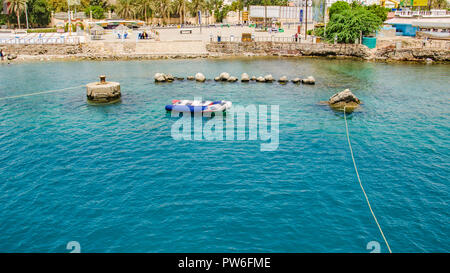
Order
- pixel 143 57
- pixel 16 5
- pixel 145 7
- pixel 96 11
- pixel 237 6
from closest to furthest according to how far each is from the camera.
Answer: pixel 143 57 < pixel 16 5 < pixel 145 7 < pixel 96 11 < pixel 237 6

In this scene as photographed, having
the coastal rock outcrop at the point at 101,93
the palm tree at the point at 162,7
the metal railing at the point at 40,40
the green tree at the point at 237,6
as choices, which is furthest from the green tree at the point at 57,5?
the coastal rock outcrop at the point at 101,93

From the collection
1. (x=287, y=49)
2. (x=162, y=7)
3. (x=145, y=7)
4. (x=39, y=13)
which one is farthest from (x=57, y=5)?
(x=287, y=49)

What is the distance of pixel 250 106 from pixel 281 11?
12659cm

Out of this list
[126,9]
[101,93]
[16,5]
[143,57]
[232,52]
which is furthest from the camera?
[126,9]

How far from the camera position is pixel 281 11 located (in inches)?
6053

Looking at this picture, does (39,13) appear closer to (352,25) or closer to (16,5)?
(16,5)

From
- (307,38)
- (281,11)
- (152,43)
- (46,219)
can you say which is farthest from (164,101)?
(281,11)

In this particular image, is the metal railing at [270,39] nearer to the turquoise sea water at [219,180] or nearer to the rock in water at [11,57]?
the rock in water at [11,57]

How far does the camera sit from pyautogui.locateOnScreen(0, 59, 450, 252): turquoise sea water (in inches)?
663

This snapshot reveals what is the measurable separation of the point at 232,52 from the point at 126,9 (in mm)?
70930

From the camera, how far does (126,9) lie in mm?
134250

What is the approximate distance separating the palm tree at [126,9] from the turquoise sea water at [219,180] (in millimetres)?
101731

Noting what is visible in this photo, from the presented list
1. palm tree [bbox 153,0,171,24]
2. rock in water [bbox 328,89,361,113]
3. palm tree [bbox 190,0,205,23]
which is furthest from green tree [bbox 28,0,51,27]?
rock in water [bbox 328,89,361,113]

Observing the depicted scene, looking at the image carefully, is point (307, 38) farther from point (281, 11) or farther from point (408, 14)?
point (281, 11)
